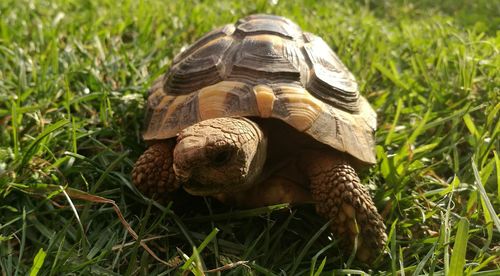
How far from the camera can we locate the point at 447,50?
11.3 feet

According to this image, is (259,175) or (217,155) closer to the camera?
(217,155)

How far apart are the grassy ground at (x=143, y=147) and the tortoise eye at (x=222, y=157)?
25 centimetres

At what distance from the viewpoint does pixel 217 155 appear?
5.21 feet

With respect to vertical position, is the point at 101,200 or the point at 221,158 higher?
the point at 221,158

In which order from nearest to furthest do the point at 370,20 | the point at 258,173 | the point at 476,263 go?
the point at 476,263 < the point at 258,173 < the point at 370,20

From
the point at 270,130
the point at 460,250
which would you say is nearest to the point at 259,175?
the point at 270,130

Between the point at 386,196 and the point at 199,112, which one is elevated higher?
the point at 199,112

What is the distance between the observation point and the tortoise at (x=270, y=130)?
1.74m

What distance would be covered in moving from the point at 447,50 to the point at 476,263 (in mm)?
2168

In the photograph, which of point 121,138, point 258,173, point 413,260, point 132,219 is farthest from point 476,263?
point 121,138

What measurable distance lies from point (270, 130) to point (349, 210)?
1.56ft

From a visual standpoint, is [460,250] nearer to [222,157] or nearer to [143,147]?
[222,157]

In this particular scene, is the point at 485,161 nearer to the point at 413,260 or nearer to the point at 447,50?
the point at 413,260

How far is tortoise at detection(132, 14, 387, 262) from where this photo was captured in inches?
68.5
